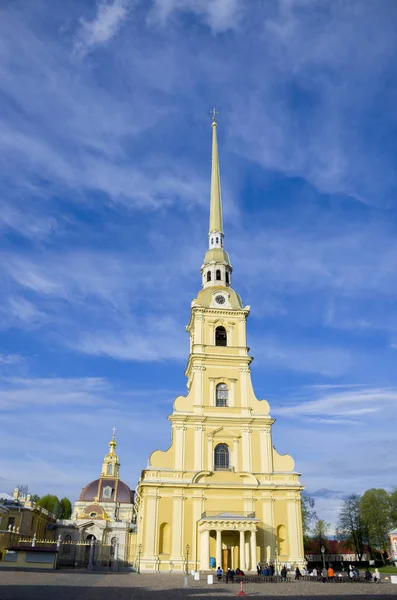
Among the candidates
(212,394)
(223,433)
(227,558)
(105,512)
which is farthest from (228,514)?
(105,512)

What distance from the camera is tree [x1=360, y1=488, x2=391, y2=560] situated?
211 ft

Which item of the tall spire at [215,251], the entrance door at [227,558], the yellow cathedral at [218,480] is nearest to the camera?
the yellow cathedral at [218,480]

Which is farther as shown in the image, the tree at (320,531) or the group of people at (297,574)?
Result: the tree at (320,531)

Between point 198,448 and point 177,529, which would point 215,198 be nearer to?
point 198,448

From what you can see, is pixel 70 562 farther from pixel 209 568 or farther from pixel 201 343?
pixel 201 343

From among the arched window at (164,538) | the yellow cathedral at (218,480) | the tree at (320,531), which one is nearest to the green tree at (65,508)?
the tree at (320,531)

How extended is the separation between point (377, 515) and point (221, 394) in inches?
1440

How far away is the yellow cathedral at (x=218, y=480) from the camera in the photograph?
3566cm

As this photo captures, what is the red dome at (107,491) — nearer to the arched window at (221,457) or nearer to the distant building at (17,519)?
the distant building at (17,519)

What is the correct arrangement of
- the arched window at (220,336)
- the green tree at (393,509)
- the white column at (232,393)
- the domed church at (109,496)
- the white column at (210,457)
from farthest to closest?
the domed church at (109,496) < the green tree at (393,509) < the arched window at (220,336) < the white column at (232,393) < the white column at (210,457)

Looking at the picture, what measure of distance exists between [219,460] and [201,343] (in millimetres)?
10386

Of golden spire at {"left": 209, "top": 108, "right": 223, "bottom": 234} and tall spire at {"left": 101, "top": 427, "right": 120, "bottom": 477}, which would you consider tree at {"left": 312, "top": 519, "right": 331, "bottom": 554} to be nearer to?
tall spire at {"left": 101, "top": 427, "right": 120, "bottom": 477}

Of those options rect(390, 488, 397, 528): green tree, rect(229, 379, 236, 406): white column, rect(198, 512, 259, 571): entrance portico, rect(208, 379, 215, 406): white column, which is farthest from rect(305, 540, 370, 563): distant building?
rect(208, 379, 215, 406): white column

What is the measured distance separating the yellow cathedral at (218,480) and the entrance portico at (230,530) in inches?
2.6
